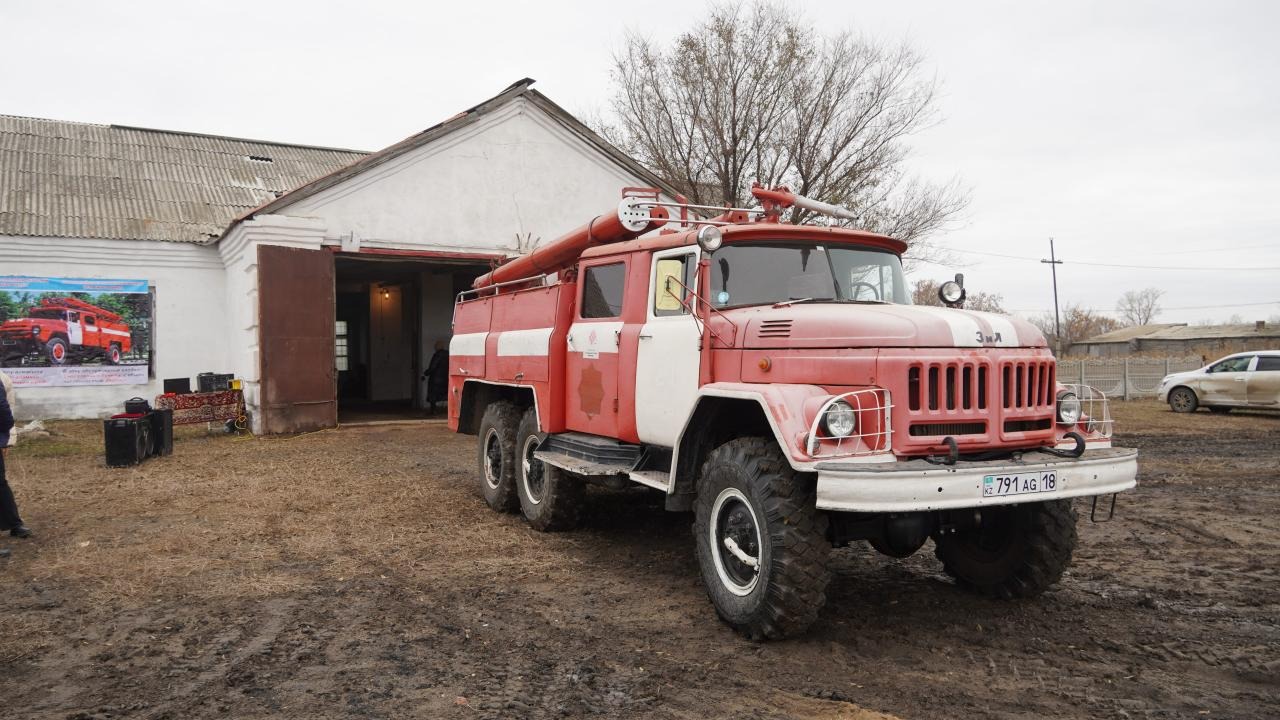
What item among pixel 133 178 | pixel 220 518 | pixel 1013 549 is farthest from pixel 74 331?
pixel 1013 549

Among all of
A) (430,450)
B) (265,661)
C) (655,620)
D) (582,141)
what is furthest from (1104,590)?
(582,141)

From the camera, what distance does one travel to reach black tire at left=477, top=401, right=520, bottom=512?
27.0 feet

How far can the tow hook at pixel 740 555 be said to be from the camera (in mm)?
4738

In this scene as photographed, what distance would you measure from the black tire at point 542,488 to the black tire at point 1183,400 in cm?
Result: 1780

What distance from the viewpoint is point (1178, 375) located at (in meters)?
20.2

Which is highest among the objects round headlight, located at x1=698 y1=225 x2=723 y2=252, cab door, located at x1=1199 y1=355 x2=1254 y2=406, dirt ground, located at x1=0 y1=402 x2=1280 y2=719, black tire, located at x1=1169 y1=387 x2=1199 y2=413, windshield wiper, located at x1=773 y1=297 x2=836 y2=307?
round headlight, located at x1=698 y1=225 x2=723 y2=252

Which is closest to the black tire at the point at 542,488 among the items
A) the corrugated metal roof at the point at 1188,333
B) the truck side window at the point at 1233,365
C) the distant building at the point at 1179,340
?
the truck side window at the point at 1233,365

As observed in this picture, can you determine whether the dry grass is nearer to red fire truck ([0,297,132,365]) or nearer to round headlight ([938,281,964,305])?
A: red fire truck ([0,297,132,365])

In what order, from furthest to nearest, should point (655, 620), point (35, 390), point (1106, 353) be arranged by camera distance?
point (1106, 353) < point (35, 390) < point (655, 620)

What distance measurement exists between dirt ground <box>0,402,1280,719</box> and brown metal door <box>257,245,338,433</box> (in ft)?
18.3

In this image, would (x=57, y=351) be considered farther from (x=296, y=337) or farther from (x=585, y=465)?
(x=585, y=465)

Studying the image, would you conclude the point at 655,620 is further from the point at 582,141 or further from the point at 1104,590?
the point at 582,141

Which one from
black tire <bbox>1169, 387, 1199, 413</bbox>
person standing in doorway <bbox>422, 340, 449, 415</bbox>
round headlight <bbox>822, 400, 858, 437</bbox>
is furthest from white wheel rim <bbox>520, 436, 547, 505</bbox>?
black tire <bbox>1169, 387, 1199, 413</bbox>

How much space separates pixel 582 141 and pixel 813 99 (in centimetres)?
690
